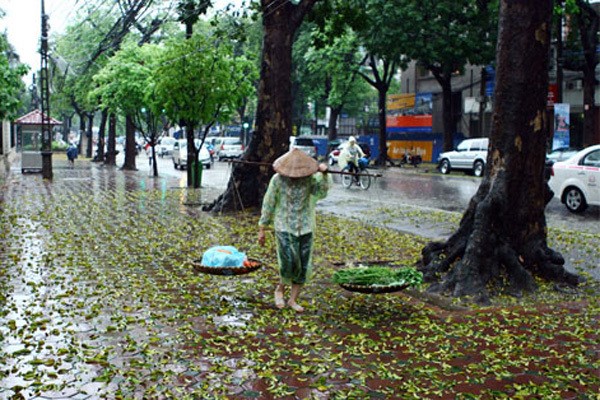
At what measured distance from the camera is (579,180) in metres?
16.7

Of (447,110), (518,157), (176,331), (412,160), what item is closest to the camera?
(176,331)

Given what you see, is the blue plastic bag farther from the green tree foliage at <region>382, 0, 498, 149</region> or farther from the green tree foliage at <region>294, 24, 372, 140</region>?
the green tree foliage at <region>382, 0, 498, 149</region>

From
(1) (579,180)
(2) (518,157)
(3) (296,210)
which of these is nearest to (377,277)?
(3) (296,210)

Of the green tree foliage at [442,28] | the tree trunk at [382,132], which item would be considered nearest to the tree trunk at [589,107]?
the green tree foliage at [442,28]

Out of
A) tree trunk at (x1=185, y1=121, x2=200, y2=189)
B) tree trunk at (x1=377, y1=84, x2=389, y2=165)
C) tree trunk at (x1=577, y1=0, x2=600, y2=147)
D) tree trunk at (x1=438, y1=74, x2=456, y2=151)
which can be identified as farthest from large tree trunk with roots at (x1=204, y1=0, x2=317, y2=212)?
tree trunk at (x1=377, y1=84, x2=389, y2=165)

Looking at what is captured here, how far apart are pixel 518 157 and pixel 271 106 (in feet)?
29.1

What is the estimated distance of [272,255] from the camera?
36.2ft

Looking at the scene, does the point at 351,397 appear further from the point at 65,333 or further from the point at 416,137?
the point at 416,137

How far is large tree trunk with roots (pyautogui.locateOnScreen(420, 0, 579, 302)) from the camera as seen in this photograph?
8.60 meters

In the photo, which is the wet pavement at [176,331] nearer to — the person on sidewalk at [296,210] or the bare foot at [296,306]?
the bare foot at [296,306]

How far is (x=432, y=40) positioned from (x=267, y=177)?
64.7ft

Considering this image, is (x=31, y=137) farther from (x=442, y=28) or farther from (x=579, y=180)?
(x=579, y=180)

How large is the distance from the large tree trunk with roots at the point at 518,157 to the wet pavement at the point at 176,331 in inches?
53.1

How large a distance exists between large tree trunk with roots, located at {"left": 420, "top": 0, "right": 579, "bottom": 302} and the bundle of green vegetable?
1.29 m
